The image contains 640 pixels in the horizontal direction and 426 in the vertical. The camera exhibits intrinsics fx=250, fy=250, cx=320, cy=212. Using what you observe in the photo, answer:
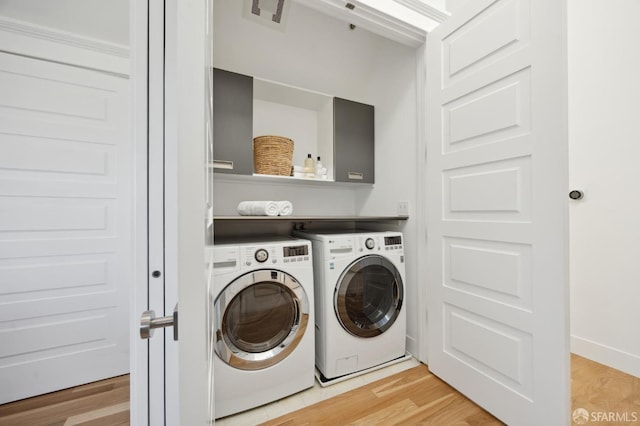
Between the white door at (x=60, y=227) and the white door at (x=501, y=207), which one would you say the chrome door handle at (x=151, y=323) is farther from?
the white door at (x=501, y=207)

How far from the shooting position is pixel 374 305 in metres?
1.73

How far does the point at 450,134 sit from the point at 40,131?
224cm

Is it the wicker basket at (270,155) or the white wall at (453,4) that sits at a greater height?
the white wall at (453,4)

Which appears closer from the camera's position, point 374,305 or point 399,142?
point 374,305

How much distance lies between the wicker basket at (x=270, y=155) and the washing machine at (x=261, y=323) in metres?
0.67

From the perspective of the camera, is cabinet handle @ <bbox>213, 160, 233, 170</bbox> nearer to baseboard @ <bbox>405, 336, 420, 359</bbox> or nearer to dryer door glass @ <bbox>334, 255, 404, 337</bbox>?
dryer door glass @ <bbox>334, 255, 404, 337</bbox>

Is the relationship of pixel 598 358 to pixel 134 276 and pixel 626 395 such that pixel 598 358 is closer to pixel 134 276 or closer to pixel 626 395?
pixel 626 395

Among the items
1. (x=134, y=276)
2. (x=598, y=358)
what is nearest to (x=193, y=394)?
(x=134, y=276)

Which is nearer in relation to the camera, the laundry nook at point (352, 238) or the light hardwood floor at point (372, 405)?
the laundry nook at point (352, 238)

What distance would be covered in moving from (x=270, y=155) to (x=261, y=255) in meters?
0.83

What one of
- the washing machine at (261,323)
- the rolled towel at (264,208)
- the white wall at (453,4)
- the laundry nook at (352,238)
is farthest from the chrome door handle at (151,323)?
the white wall at (453,4)

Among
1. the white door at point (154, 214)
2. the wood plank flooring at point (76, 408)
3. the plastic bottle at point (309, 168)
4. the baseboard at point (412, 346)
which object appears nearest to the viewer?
Answer: the white door at point (154, 214)

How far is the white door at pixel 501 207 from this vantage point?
1.04 meters

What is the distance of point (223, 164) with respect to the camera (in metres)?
1.65
